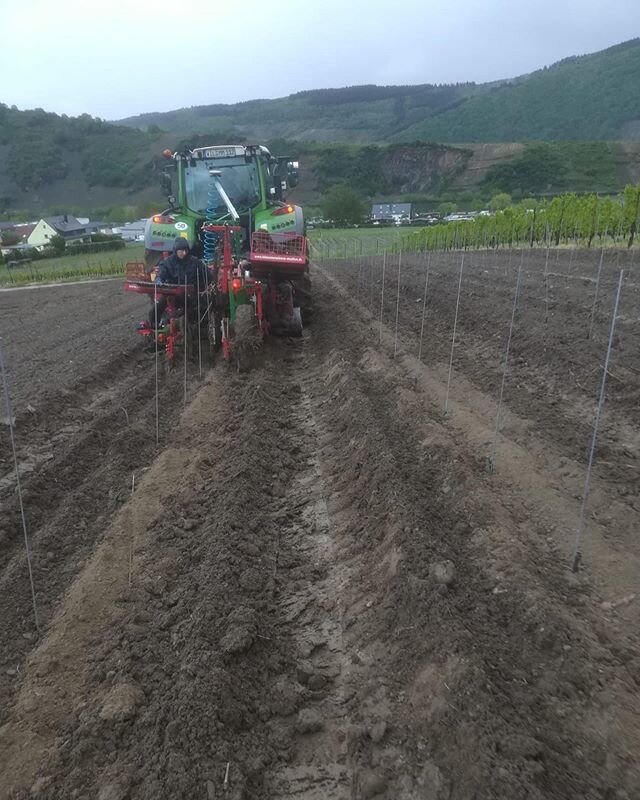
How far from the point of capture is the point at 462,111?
114875 mm

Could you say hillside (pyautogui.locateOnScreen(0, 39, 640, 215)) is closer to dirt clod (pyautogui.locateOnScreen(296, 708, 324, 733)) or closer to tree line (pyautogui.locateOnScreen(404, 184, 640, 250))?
tree line (pyautogui.locateOnScreen(404, 184, 640, 250))

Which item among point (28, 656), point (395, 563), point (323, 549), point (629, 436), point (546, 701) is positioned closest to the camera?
point (546, 701)

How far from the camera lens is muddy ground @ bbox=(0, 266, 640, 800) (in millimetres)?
2266

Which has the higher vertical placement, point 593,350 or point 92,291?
point 593,350

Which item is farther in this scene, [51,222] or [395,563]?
[51,222]

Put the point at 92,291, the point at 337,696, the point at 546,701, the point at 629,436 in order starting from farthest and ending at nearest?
the point at 92,291 → the point at 629,436 → the point at 337,696 → the point at 546,701

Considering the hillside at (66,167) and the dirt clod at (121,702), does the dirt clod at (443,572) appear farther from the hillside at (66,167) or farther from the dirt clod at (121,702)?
the hillside at (66,167)

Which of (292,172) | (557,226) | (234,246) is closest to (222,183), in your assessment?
(292,172)

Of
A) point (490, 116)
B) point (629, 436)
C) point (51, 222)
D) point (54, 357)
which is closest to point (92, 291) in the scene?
point (54, 357)

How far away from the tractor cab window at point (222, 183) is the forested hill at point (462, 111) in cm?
9173

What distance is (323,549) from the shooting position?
3.82m

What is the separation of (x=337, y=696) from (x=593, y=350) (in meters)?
5.61

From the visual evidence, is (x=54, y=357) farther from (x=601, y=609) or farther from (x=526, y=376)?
(x=601, y=609)

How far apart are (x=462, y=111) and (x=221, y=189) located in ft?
394
